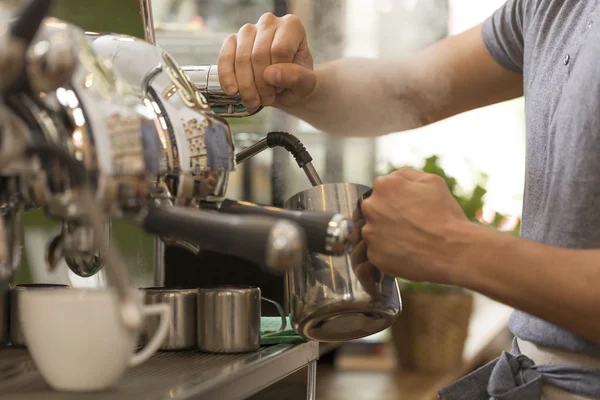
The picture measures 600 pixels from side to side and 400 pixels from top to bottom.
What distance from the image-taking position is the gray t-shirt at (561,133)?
76 cm

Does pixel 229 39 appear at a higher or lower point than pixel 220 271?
higher

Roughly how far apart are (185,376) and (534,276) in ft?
1.02

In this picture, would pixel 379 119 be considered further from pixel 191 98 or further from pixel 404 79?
pixel 191 98

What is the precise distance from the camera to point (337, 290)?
2.21ft

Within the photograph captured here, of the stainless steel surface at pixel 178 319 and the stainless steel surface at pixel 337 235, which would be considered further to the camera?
the stainless steel surface at pixel 178 319

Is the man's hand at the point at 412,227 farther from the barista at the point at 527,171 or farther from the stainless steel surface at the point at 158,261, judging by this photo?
the stainless steel surface at the point at 158,261

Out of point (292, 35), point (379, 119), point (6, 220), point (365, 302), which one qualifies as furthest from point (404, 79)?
point (6, 220)

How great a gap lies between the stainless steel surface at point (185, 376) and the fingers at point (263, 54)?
0.31m

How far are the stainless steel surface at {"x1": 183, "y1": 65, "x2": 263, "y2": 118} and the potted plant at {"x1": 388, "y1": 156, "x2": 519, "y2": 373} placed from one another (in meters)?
1.11

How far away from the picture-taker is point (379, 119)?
1.17 m

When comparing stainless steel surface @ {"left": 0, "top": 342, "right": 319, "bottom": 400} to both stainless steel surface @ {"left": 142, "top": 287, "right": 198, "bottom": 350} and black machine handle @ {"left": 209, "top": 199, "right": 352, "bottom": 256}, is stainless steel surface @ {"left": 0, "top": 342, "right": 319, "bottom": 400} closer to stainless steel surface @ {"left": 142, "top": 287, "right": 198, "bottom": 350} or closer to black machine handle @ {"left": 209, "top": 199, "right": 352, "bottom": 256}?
stainless steel surface @ {"left": 142, "top": 287, "right": 198, "bottom": 350}

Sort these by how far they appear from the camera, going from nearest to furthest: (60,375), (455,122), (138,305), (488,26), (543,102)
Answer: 1. (138,305)
2. (60,375)
3. (543,102)
4. (488,26)
5. (455,122)

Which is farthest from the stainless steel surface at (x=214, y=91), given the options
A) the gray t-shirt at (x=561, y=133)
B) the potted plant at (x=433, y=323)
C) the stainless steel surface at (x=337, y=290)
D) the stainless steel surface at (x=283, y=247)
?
the potted plant at (x=433, y=323)

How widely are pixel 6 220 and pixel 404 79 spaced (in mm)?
696
